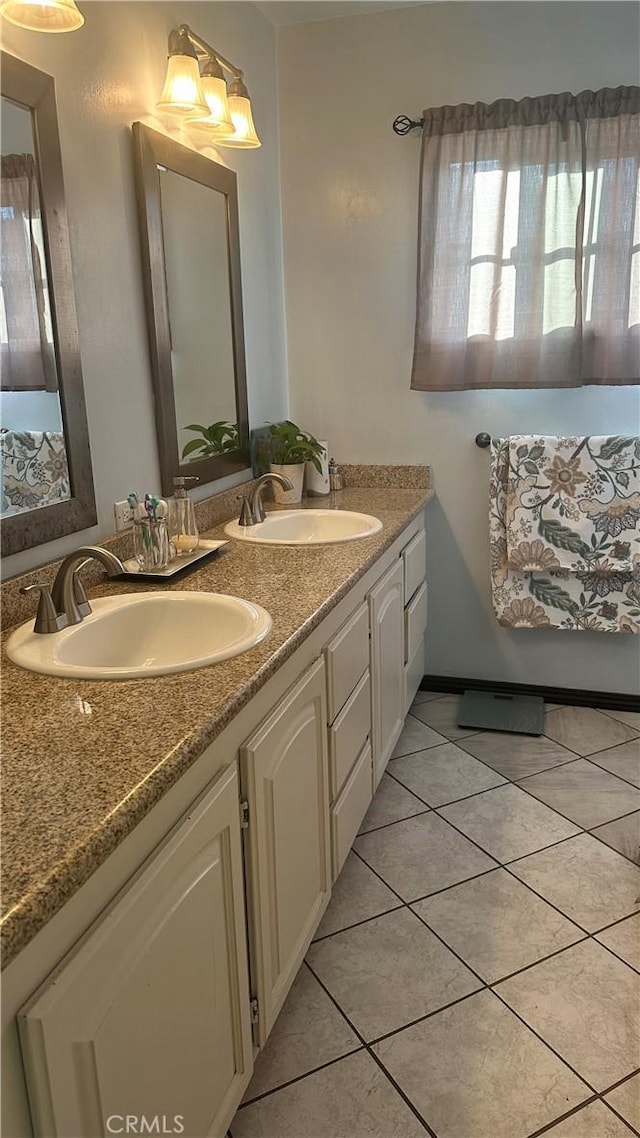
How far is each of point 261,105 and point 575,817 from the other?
2.52 meters

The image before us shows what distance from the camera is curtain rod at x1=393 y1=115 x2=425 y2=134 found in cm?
273

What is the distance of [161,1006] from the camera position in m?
1.04

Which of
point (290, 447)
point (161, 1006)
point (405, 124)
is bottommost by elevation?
point (161, 1006)

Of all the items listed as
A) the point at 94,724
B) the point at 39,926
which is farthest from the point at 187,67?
the point at 39,926

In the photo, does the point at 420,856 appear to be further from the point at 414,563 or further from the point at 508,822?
the point at 414,563

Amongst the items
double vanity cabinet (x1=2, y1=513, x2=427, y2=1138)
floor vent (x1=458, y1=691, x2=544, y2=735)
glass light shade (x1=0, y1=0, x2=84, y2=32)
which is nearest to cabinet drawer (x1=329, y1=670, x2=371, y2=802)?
double vanity cabinet (x1=2, y1=513, x2=427, y2=1138)

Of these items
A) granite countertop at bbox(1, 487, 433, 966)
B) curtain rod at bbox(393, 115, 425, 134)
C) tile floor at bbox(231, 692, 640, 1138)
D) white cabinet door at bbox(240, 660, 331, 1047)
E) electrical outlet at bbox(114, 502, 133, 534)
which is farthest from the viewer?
curtain rod at bbox(393, 115, 425, 134)

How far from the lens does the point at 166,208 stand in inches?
82.5

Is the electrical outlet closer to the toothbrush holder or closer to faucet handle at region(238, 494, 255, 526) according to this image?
the toothbrush holder

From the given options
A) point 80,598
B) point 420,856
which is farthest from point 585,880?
point 80,598

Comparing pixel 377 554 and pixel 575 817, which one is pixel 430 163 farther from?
pixel 575 817

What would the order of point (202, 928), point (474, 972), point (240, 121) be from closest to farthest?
point (202, 928)
point (474, 972)
point (240, 121)

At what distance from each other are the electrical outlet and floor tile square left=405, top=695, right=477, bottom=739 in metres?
1.49

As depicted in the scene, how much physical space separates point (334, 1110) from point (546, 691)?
1909 mm
